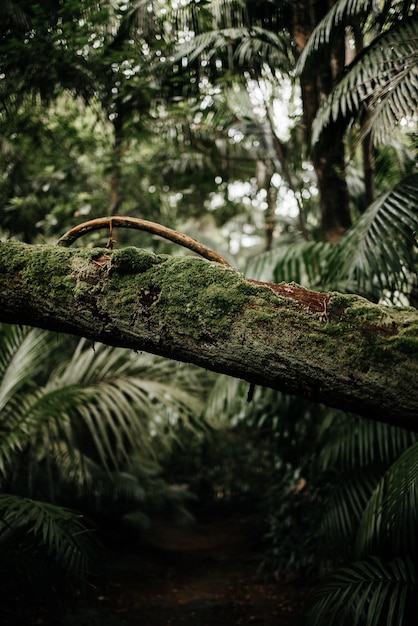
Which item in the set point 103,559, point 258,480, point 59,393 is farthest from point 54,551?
point 258,480

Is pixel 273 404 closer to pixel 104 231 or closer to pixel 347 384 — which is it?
pixel 104 231

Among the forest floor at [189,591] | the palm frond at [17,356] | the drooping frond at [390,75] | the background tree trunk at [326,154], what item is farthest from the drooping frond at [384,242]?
the forest floor at [189,591]

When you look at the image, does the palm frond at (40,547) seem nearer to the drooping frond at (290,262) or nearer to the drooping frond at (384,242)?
the drooping frond at (290,262)

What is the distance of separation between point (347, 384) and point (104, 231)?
4.42 meters

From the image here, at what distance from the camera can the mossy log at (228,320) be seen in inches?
46.3

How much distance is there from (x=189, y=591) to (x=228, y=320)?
159 inches

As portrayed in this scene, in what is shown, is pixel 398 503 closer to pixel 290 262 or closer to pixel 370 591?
pixel 370 591

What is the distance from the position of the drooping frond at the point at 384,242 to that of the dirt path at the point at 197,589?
2737mm

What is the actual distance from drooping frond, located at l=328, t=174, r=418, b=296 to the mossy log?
158 cm

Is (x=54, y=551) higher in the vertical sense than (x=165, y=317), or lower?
lower

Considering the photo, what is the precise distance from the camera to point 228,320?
1330 mm

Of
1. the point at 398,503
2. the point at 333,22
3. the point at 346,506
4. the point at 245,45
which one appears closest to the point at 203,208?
the point at 245,45

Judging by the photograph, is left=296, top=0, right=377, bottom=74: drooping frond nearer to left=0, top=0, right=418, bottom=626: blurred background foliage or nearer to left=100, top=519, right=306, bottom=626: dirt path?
left=0, top=0, right=418, bottom=626: blurred background foliage

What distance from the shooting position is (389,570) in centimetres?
262
